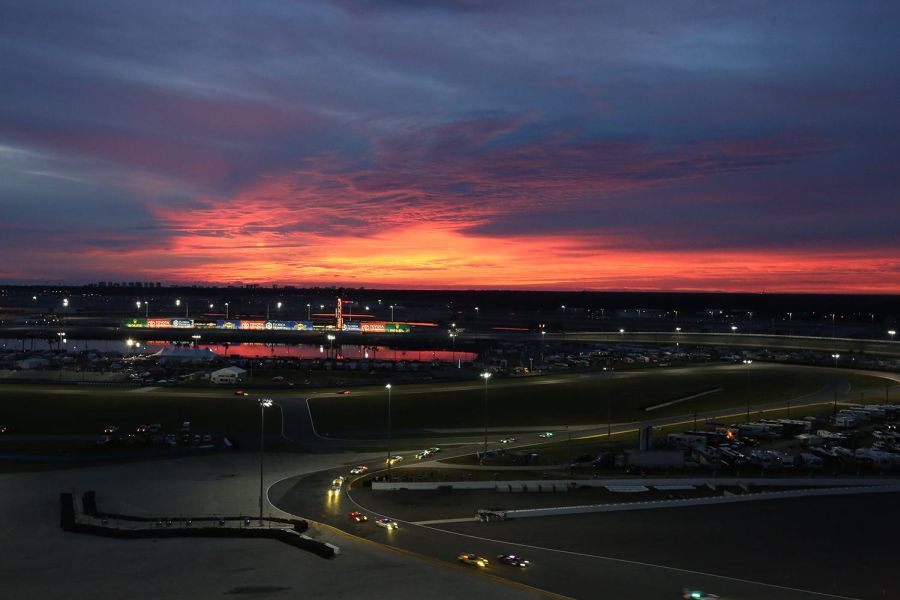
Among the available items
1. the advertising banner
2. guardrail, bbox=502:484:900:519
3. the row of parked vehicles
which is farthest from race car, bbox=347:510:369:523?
the advertising banner

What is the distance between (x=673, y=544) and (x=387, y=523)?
36.9 ft

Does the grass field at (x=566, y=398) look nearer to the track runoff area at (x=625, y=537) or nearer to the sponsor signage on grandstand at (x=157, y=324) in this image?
the track runoff area at (x=625, y=537)

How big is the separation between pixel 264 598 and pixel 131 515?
487 inches

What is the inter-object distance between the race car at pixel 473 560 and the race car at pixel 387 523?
4577 millimetres

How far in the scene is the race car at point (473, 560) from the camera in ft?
73.7

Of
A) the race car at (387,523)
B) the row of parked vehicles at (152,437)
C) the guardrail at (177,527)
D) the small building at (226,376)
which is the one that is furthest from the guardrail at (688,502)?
the small building at (226,376)

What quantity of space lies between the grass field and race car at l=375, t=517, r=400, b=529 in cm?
2239

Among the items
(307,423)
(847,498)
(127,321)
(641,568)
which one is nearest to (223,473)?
(307,423)

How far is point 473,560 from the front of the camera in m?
22.7

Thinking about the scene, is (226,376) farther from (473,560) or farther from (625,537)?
(625,537)

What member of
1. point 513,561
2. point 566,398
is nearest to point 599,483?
point 513,561

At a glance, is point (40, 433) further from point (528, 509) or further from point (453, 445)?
point (528, 509)

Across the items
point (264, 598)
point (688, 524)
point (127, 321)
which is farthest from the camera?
point (127, 321)

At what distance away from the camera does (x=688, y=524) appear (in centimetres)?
2752
